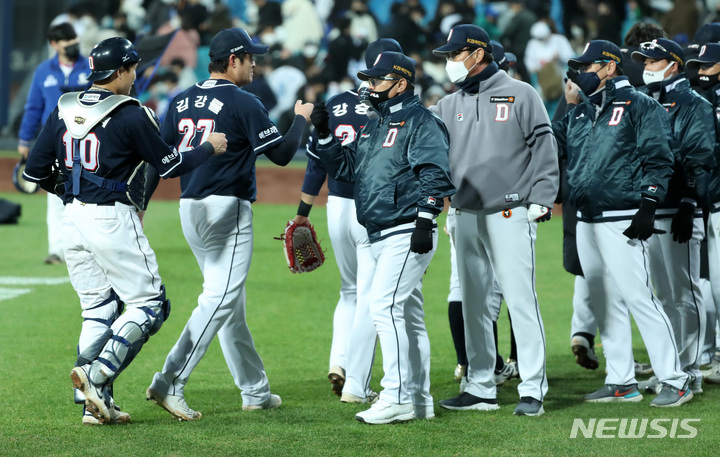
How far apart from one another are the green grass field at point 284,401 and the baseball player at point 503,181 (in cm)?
48

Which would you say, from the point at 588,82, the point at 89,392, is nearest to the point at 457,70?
the point at 588,82

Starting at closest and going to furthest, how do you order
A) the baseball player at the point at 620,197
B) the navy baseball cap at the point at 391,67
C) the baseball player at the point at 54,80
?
1. the navy baseball cap at the point at 391,67
2. the baseball player at the point at 620,197
3. the baseball player at the point at 54,80

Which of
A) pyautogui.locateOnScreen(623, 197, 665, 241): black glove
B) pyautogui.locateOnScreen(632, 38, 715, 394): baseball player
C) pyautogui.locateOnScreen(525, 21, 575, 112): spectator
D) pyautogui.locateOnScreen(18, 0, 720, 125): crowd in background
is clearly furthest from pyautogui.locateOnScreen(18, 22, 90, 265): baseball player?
pyautogui.locateOnScreen(525, 21, 575, 112): spectator

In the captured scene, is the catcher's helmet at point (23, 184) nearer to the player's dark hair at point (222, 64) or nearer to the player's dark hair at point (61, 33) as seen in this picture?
the player's dark hair at point (61, 33)

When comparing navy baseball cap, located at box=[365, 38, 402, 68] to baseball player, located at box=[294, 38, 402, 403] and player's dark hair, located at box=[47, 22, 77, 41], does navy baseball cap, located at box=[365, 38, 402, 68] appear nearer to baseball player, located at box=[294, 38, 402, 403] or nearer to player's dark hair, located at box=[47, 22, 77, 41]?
baseball player, located at box=[294, 38, 402, 403]

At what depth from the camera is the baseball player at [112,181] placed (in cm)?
503

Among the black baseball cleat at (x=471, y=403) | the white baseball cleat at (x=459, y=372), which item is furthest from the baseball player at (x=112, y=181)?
the white baseball cleat at (x=459, y=372)

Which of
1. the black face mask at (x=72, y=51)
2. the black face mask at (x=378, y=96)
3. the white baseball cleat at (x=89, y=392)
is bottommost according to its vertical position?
the white baseball cleat at (x=89, y=392)

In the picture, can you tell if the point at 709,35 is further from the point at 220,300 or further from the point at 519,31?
the point at 519,31

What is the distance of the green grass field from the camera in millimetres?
4859

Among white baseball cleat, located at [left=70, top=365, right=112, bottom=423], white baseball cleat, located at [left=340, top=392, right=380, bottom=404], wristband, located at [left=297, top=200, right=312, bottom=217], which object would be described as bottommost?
white baseball cleat, located at [left=340, top=392, right=380, bottom=404]

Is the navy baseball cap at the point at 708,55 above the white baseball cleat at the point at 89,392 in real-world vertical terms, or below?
above

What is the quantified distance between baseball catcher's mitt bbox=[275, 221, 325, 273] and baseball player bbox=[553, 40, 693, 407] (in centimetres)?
166

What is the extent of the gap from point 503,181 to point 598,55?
3.20 feet
